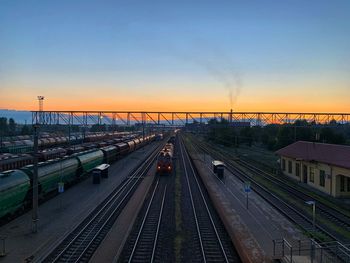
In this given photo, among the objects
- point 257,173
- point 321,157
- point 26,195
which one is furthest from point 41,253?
point 257,173

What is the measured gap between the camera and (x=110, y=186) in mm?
32281

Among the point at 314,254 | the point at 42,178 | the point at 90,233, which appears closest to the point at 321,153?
the point at 314,254

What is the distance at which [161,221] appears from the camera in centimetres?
2039

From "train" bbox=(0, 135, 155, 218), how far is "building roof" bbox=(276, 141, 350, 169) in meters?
22.1

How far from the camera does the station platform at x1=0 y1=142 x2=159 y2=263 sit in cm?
1527

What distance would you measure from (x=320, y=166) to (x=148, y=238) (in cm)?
2004

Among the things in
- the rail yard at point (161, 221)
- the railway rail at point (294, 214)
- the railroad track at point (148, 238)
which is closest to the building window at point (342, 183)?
the rail yard at point (161, 221)

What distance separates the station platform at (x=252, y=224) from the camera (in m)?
15.3

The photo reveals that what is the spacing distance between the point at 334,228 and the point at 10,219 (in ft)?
61.8

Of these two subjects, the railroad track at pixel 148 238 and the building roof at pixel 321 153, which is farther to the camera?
the building roof at pixel 321 153

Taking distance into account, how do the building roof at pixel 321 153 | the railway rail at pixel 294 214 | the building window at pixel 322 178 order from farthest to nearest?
the building window at pixel 322 178 < the building roof at pixel 321 153 < the railway rail at pixel 294 214

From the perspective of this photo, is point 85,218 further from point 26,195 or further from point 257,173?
point 257,173

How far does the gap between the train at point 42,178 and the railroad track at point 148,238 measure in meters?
7.67

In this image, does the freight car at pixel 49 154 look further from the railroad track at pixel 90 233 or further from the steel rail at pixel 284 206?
the steel rail at pixel 284 206
